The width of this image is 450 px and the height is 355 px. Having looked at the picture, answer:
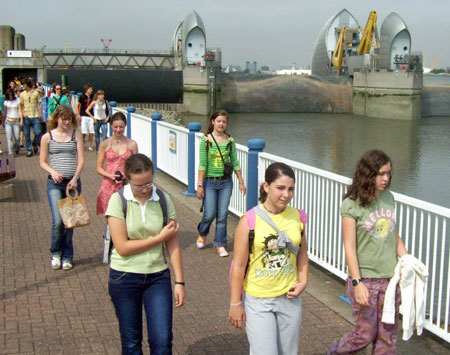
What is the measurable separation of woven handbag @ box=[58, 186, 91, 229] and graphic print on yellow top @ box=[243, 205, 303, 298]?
9.48 ft

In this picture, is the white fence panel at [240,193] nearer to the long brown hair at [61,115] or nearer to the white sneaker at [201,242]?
the white sneaker at [201,242]

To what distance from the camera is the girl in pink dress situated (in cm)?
602

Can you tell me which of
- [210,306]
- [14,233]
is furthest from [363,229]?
[14,233]

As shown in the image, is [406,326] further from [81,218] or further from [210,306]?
[81,218]

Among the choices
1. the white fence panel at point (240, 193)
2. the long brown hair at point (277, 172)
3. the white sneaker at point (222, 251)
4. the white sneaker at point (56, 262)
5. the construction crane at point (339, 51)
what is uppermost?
the construction crane at point (339, 51)

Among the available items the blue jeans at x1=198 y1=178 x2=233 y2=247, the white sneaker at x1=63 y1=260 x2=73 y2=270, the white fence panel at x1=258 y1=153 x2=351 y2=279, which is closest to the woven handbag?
the white sneaker at x1=63 y1=260 x2=73 y2=270

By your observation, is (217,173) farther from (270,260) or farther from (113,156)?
(270,260)

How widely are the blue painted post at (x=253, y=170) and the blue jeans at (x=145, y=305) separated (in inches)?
169

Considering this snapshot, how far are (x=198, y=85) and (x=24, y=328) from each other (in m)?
46.6

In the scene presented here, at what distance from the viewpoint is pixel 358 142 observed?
35.5 meters

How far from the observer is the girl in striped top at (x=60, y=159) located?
604 centimetres

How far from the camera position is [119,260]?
3496 mm

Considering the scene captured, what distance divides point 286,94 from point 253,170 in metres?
48.0

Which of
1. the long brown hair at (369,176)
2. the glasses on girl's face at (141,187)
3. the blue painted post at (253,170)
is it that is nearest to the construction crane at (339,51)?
the blue painted post at (253,170)
